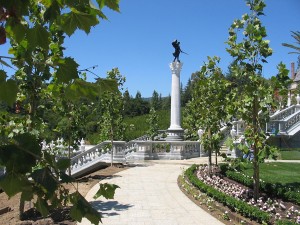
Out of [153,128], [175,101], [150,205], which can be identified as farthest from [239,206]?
[153,128]

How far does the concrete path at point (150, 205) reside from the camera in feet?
29.5

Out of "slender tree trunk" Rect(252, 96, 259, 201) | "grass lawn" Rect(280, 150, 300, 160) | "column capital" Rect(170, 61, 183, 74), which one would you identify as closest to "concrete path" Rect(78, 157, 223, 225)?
"slender tree trunk" Rect(252, 96, 259, 201)

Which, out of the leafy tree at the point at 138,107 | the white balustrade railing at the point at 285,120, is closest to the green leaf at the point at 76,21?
the white balustrade railing at the point at 285,120

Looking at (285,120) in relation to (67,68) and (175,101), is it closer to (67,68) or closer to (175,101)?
(175,101)

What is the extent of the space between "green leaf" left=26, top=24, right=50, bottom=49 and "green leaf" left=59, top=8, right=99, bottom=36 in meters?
0.07

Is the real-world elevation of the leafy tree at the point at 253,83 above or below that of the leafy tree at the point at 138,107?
below

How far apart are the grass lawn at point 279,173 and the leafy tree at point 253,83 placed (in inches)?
114

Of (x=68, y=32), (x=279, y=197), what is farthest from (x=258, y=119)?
(x=68, y=32)

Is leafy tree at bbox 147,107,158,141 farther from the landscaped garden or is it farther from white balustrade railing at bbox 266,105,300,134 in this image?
the landscaped garden

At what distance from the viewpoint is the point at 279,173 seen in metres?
14.0

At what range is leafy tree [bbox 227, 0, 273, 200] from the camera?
9.09m

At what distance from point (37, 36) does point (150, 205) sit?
9900 mm

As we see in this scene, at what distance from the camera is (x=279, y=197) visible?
988 centimetres

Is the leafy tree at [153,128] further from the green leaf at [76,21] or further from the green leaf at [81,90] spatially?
the green leaf at [76,21]
